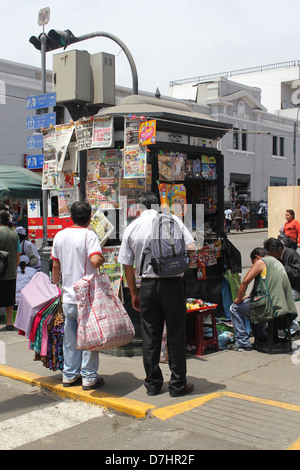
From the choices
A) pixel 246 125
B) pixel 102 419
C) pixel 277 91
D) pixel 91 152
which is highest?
pixel 277 91

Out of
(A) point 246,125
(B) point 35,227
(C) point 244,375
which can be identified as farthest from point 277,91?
(C) point 244,375

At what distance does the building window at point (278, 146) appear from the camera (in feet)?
132

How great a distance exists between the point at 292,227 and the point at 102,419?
8.30m

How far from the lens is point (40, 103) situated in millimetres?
8562

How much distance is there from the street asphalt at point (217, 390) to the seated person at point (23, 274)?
2.16m

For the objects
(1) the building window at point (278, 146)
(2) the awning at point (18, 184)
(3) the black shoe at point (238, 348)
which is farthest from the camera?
(1) the building window at point (278, 146)

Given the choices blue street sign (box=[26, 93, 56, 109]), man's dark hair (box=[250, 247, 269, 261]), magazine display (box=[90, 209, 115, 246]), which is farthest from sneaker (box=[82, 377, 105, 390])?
blue street sign (box=[26, 93, 56, 109])

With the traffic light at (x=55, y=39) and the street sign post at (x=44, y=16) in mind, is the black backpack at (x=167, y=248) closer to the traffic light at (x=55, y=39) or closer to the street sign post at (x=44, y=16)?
the traffic light at (x=55, y=39)

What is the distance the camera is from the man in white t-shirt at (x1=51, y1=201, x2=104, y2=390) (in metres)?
5.16

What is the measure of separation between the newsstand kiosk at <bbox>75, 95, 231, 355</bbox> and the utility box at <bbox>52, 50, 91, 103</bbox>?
32.2 inches

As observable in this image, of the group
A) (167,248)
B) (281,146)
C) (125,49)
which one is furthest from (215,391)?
(281,146)

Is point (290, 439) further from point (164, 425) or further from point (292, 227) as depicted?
point (292, 227)

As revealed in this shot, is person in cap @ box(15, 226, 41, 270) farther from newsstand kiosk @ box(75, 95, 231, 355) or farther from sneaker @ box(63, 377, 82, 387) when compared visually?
sneaker @ box(63, 377, 82, 387)

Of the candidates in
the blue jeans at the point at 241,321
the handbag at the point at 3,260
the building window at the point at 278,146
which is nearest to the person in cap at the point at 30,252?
the handbag at the point at 3,260
